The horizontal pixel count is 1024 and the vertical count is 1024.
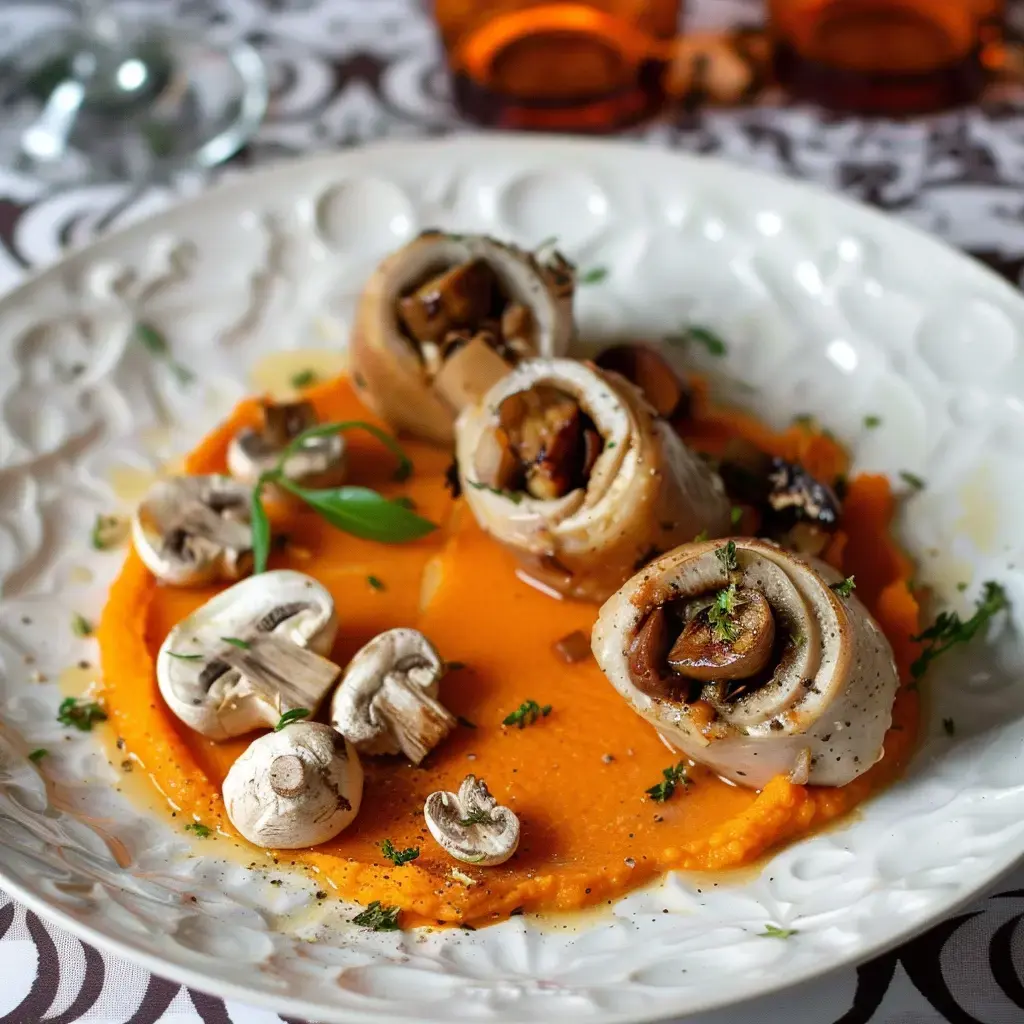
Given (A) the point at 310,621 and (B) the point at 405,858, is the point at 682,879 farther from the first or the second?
(A) the point at 310,621

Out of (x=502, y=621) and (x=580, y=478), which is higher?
(x=580, y=478)

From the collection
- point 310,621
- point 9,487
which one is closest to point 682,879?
point 310,621

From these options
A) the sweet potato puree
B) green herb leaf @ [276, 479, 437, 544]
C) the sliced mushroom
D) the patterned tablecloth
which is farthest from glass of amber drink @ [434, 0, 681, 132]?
the sliced mushroom

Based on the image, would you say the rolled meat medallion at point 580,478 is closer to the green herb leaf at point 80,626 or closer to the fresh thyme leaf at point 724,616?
the fresh thyme leaf at point 724,616

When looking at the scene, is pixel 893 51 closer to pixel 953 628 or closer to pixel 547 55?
pixel 547 55

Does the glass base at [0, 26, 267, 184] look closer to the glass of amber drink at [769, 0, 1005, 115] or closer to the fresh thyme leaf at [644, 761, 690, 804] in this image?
the glass of amber drink at [769, 0, 1005, 115]

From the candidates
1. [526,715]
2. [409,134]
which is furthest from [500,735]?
[409,134]
